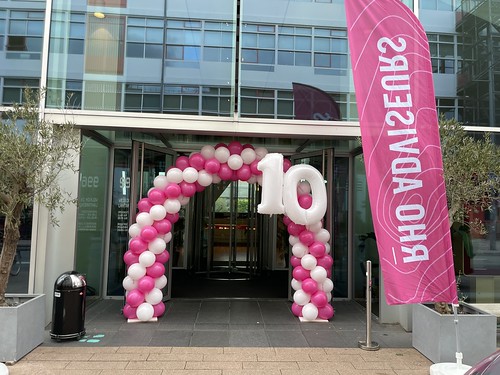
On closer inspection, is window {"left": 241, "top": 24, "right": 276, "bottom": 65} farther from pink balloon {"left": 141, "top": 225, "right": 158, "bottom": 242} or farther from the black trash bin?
the black trash bin

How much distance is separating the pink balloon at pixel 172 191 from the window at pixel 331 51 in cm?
316

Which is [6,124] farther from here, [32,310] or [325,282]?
[325,282]

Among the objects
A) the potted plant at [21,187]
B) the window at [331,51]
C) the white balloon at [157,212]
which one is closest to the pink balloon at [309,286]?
the white balloon at [157,212]

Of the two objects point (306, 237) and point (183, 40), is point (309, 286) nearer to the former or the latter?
point (306, 237)

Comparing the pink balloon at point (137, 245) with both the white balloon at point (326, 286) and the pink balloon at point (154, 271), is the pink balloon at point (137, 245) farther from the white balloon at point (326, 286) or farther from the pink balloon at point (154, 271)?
the white balloon at point (326, 286)

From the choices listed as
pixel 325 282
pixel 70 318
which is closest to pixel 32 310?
pixel 70 318

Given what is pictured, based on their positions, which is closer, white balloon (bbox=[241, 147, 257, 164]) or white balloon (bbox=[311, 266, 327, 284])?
white balloon (bbox=[311, 266, 327, 284])

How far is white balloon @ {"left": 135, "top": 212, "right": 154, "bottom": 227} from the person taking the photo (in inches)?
250

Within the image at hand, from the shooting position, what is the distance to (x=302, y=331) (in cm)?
603

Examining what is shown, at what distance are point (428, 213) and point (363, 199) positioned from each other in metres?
3.34

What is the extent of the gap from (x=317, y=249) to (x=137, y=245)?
2.85 metres

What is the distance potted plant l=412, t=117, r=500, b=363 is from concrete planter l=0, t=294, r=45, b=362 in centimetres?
489

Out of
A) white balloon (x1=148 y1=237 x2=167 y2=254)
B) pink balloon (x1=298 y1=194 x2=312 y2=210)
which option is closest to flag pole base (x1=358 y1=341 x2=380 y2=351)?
pink balloon (x1=298 y1=194 x2=312 y2=210)

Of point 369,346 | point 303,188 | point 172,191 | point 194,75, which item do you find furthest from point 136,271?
point 369,346
